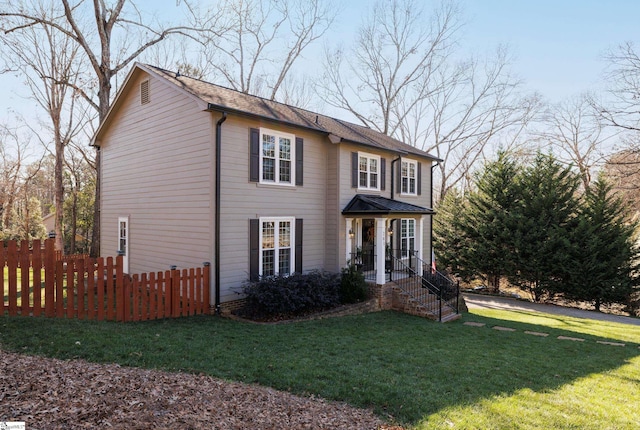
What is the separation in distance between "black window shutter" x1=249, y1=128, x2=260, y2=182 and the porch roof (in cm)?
344

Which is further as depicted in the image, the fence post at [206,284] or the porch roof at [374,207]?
the porch roof at [374,207]

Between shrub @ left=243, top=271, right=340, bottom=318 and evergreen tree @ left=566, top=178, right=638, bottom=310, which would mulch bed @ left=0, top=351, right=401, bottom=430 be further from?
evergreen tree @ left=566, top=178, right=638, bottom=310

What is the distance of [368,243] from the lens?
1434 cm

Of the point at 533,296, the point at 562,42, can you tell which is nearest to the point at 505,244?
the point at 533,296

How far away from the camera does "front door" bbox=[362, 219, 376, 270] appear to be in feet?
45.3

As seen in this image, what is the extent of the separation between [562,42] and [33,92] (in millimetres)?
27312

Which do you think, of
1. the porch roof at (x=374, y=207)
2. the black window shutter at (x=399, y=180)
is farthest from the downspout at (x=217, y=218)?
the black window shutter at (x=399, y=180)

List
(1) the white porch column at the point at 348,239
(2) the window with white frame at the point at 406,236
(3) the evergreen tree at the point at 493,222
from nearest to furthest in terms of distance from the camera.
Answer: (1) the white porch column at the point at 348,239, (2) the window with white frame at the point at 406,236, (3) the evergreen tree at the point at 493,222

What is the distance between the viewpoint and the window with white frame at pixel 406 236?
15557 mm

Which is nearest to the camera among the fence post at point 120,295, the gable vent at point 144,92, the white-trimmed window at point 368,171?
the fence post at point 120,295

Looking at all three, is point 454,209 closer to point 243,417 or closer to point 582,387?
point 582,387

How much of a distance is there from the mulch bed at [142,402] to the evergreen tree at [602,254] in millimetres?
16149

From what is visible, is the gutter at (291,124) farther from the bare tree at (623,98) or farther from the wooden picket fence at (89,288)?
the bare tree at (623,98)

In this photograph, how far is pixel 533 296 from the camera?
18688 mm
